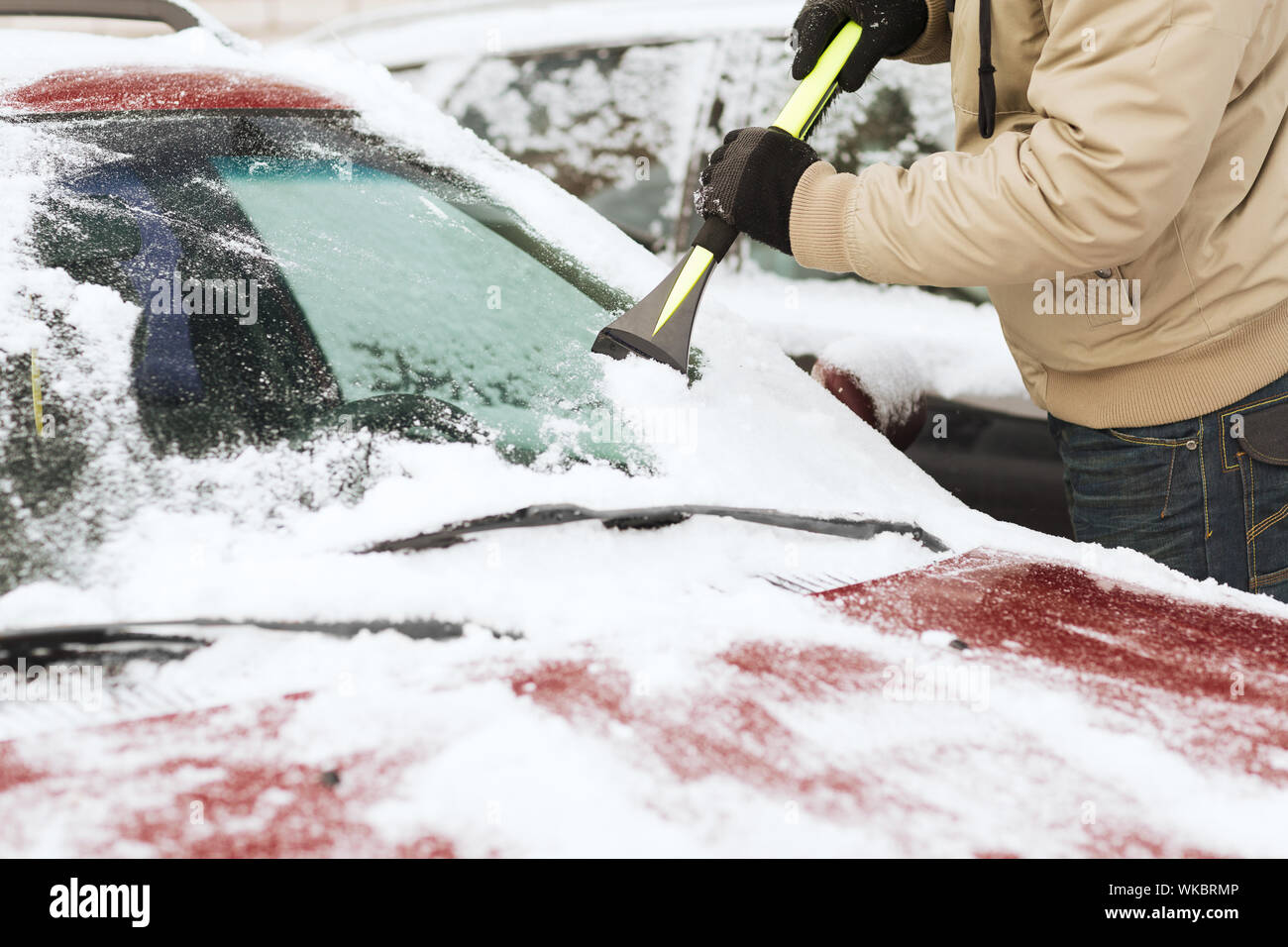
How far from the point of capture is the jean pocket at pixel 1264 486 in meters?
1.47

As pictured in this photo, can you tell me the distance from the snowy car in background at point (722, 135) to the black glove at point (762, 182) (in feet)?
3.34

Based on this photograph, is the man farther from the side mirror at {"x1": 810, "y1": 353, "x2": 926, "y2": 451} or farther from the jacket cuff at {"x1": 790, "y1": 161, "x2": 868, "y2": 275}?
the side mirror at {"x1": 810, "y1": 353, "x2": 926, "y2": 451}

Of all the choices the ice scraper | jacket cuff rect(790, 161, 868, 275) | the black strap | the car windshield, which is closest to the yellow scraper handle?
the ice scraper

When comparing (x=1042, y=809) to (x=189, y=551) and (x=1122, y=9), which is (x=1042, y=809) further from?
(x=1122, y=9)

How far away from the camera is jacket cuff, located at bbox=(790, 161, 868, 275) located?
137 cm

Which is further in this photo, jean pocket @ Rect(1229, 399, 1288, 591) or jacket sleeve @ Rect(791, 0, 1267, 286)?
jean pocket @ Rect(1229, 399, 1288, 591)

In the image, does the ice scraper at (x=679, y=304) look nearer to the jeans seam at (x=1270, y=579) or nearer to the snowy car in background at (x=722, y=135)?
the jeans seam at (x=1270, y=579)

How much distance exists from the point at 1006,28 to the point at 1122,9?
0.24 metres

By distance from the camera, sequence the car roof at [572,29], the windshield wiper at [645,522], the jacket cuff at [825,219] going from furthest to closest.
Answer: the car roof at [572,29] → the jacket cuff at [825,219] → the windshield wiper at [645,522]

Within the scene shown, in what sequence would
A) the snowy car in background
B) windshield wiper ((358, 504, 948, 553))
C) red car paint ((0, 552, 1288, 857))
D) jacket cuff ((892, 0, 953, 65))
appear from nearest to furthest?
red car paint ((0, 552, 1288, 857))
windshield wiper ((358, 504, 948, 553))
jacket cuff ((892, 0, 953, 65))
the snowy car in background

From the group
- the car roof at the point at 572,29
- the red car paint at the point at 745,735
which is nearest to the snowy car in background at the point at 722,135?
the car roof at the point at 572,29

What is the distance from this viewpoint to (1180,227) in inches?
55.2
